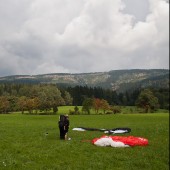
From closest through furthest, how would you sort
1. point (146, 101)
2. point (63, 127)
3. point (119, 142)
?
point (119, 142) < point (63, 127) < point (146, 101)

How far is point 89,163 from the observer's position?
1747 cm

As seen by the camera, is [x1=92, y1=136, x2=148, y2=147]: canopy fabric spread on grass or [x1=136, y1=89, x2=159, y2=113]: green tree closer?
[x1=92, y1=136, x2=148, y2=147]: canopy fabric spread on grass

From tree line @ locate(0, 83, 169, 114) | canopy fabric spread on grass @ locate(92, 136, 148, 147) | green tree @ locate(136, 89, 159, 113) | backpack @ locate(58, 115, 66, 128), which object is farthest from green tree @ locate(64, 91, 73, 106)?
canopy fabric spread on grass @ locate(92, 136, 148, 147)

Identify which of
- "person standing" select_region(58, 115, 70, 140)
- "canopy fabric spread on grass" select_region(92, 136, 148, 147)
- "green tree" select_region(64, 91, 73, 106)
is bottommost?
"canopy fabric spread on grass" select_region(92, 136, 148, 147)

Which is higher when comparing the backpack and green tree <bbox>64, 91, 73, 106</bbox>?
green tree <bbox>64, 91, 73, 106</bbox>

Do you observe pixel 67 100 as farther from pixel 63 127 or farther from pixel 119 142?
pixel 119 142

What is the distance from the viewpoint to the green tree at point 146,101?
126 meters

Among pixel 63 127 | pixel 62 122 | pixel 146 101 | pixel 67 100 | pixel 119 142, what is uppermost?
pixel 146 101

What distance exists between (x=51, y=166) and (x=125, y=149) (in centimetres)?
784

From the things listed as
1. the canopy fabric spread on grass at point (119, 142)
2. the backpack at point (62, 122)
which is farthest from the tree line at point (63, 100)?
the canopy fabric spread on grass at point (119, 142)

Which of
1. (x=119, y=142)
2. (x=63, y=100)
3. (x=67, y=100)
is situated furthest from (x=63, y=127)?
(x=67, y=100)

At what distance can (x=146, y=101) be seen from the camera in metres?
132

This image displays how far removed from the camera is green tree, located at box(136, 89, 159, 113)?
126 metres

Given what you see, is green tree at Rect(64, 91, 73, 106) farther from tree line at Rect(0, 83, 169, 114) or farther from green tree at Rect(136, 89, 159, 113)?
green tree at Rect(136, 89, 159, 113)
